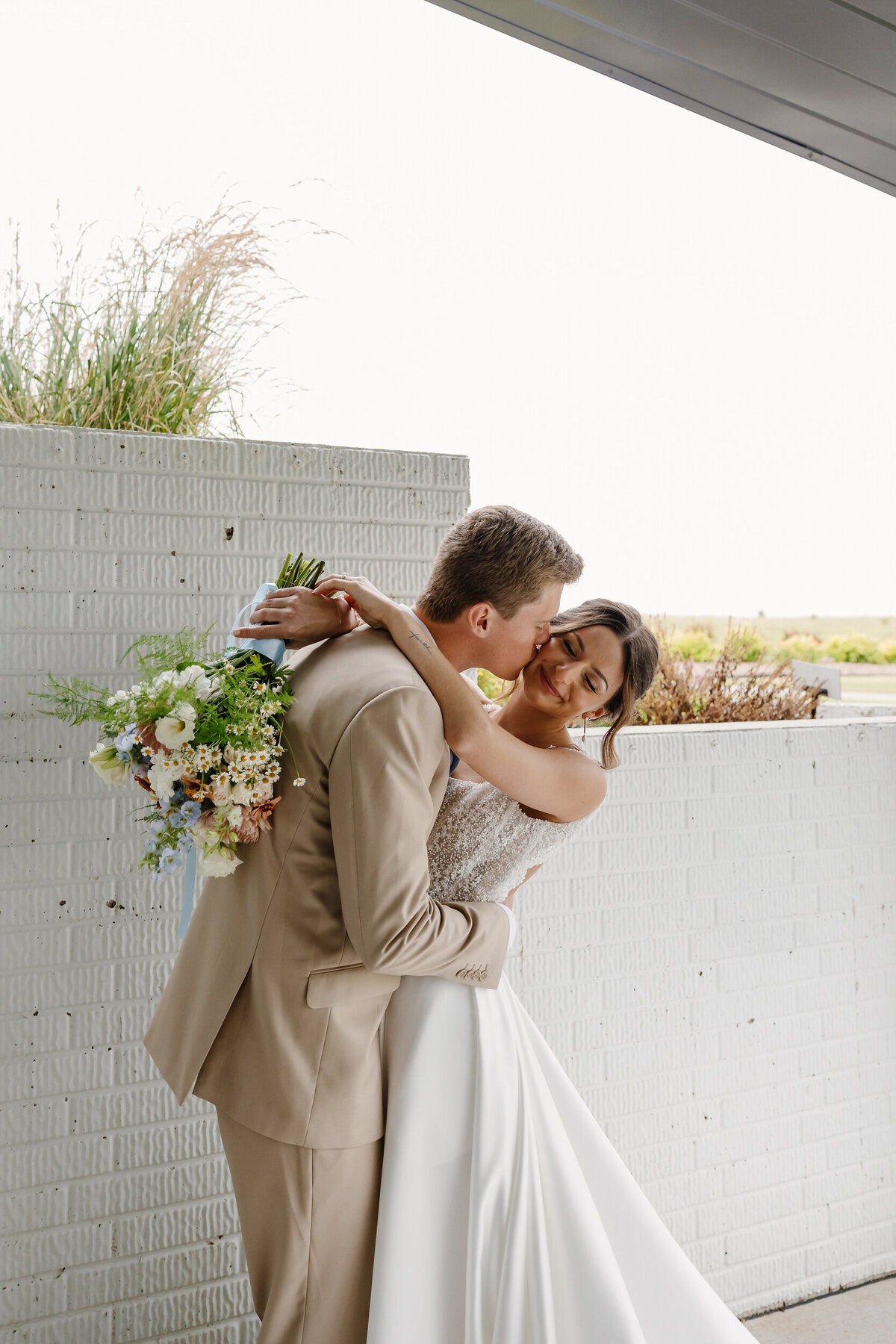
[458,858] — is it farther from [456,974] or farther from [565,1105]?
[565,1105]

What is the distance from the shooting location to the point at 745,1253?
8.57ft

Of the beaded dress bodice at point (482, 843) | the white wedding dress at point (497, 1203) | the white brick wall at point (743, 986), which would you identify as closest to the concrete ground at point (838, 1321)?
the white brick wall at point (743, 986)

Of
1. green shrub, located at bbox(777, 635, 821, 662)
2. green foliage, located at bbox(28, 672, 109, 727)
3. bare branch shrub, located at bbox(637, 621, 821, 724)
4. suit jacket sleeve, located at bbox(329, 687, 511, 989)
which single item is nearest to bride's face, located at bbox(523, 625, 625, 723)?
suit jacket sleeve, located at bbox(329, 687, 511, 989)

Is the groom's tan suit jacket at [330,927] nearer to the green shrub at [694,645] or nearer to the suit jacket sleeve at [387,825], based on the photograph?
the suit jacket sleeve at [387,825]

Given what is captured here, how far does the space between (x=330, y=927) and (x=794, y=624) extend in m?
3.85

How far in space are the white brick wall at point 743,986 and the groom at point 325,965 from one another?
942mm

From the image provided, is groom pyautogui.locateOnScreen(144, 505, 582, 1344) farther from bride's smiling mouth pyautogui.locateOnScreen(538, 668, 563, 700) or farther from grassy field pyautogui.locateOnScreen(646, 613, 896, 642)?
grassy field pyautogui.locateOnScreen(646, 613, 896, 642)

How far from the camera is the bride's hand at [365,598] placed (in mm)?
1563

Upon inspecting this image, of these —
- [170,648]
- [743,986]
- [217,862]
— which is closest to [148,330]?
[170,648]

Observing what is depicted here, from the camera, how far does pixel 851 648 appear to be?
186 inches

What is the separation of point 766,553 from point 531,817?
3184 millimetres

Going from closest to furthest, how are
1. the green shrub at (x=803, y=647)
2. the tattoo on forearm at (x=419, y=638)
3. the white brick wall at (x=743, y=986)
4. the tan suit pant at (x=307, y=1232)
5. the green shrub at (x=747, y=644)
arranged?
the tan suit pant at (x=307, y=1232) < the tattoo on forearm at (x=419, y=638) < the white brick wall at (x=743, y=986) < the green shrub at (x=747, y=644) < the green shrub at (x=803, y=647)

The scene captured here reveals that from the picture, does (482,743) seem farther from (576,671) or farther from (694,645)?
(694,645)

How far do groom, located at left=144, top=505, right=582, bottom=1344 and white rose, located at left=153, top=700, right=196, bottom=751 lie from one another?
153 mm
